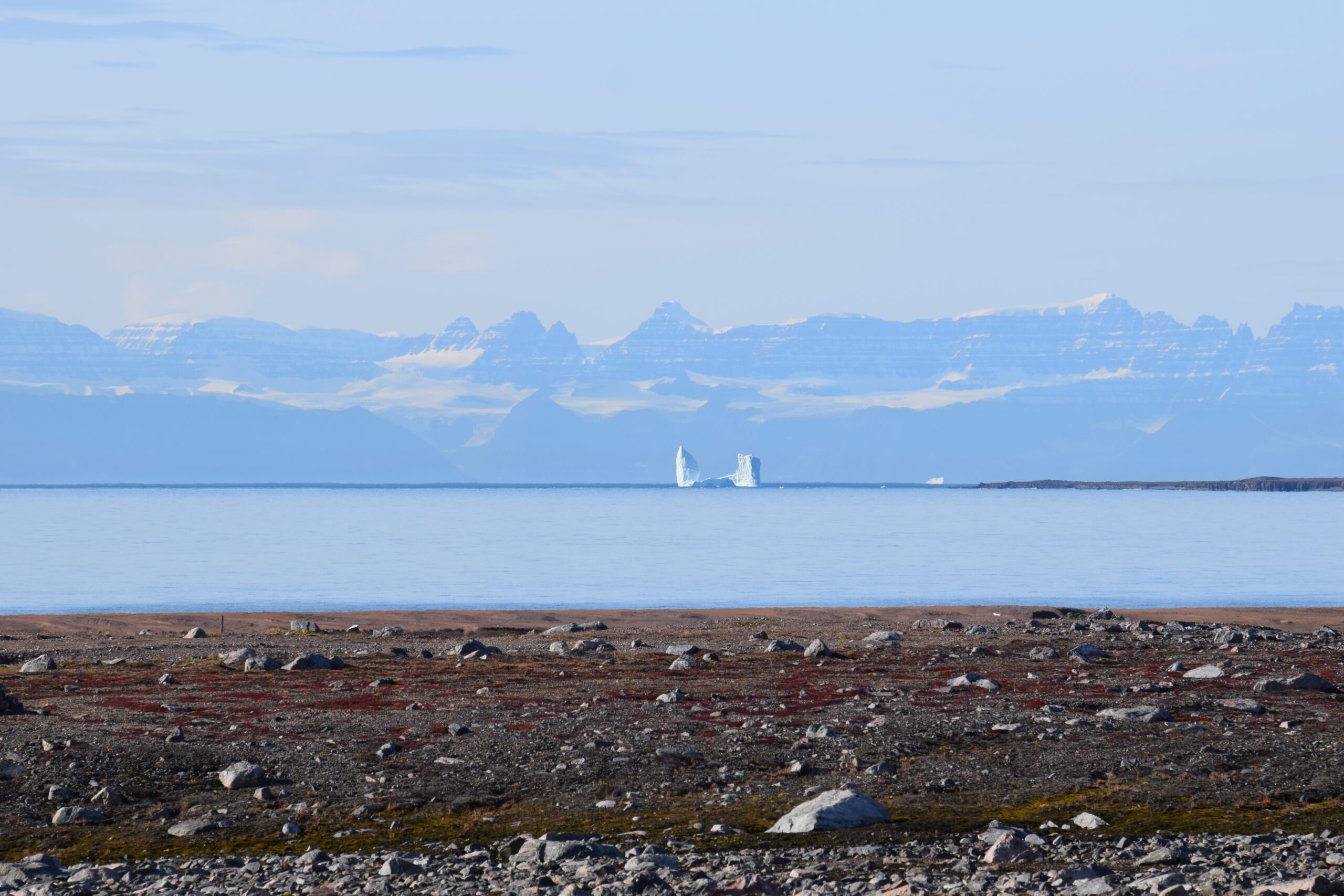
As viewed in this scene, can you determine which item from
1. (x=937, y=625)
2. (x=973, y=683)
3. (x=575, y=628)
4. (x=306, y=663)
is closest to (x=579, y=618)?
(x=575, y=628)

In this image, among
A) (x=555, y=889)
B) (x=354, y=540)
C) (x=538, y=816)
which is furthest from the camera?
(x=354, y=540)

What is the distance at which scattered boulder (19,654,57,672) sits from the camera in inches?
983

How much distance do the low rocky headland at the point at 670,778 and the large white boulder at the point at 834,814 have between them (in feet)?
0.12

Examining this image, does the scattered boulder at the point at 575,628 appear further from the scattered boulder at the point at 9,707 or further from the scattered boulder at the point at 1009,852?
the scattered boulder at the point at 1009,852

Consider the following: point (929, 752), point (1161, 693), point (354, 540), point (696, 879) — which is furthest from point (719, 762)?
point (354, 540)

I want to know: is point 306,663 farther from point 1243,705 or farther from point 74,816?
point 1243,705

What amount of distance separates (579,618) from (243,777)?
31.0 metres

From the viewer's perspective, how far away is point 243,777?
50.0 ft

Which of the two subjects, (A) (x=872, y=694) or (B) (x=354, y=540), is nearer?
(A) (x=872, y=694)

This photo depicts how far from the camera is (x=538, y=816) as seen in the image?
14.4 m

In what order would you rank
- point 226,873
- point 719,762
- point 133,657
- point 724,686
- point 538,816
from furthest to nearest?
point 133,657
point 724,686
point 719,762
point 538,816
point 226,873

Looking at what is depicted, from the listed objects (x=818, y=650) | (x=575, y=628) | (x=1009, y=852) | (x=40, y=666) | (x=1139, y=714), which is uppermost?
(x=40, y=666)

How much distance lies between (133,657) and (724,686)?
13390 mm

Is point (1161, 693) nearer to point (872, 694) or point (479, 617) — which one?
point (872, 694)
